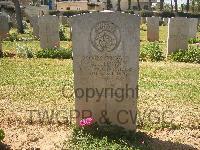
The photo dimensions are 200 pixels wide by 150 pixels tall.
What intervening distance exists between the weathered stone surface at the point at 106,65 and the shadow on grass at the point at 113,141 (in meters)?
0.30

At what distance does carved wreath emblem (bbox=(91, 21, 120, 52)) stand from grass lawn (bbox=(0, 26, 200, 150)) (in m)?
1.46

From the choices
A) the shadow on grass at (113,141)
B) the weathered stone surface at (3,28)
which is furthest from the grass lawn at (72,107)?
the weathered stone surface at (3,28)

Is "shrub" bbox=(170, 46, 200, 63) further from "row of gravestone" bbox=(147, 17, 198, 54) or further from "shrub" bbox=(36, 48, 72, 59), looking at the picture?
"shrub" bbox=(36, 48, 72, 59)

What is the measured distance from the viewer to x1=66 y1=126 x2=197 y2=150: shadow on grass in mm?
5496

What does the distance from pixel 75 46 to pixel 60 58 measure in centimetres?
885

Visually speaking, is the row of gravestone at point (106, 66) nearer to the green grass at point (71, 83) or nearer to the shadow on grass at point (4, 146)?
the green grass at point (71, 83)

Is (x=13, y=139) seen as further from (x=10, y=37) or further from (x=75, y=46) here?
(x=10, y=37)

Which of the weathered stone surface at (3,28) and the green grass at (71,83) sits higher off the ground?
the weathered stone surface at (3,28)

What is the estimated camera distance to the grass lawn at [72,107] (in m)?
5.92

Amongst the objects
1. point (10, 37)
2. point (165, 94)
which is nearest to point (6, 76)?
point (165, 94)

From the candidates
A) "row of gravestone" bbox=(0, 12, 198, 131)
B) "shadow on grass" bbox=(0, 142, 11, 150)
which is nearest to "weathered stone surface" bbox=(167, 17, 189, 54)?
"row of gravestone" bbox=(0, 12, 198, 131)

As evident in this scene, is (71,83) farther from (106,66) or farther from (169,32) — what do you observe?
(169,32)

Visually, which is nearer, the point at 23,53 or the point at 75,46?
the point at 75,46

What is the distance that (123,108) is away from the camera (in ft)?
20.0
